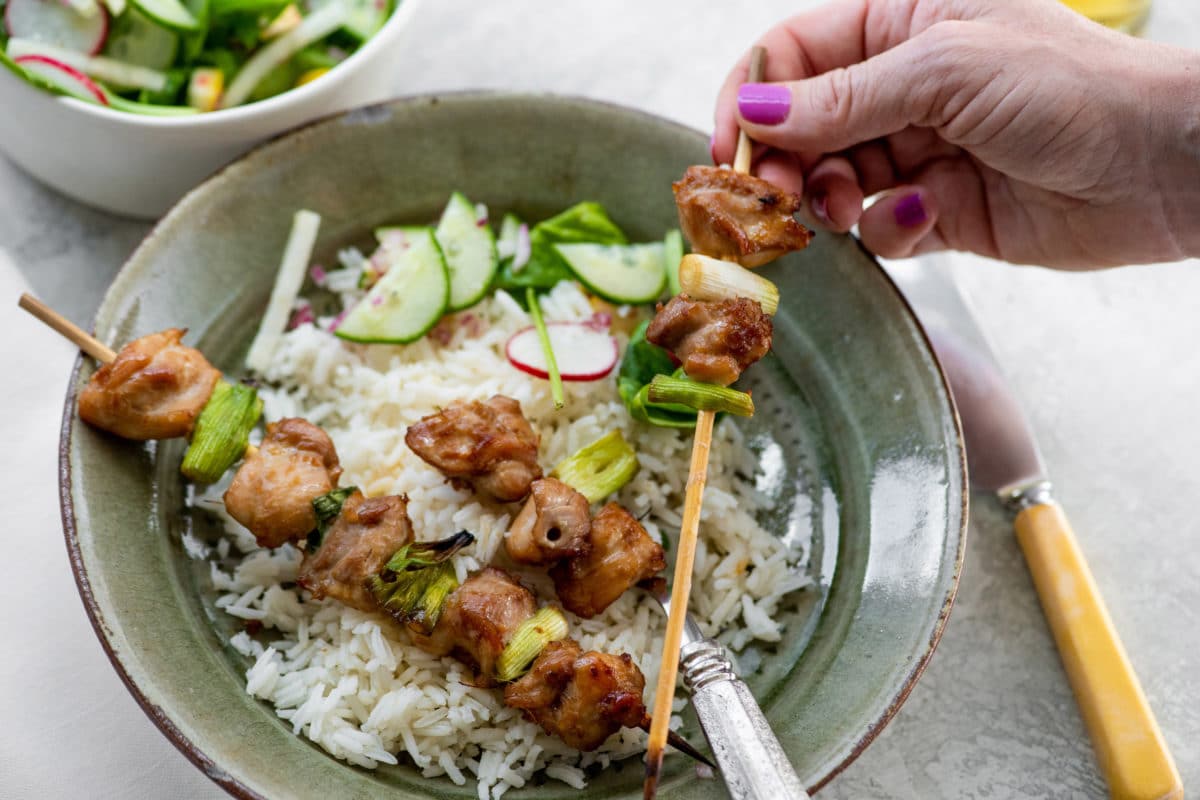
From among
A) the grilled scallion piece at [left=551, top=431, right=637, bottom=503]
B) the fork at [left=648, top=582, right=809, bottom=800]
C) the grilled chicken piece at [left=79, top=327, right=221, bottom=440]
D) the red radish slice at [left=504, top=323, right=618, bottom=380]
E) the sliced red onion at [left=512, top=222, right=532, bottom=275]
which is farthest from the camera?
the sliced red onion at [left=512, top=222, right=532, bottom=275]

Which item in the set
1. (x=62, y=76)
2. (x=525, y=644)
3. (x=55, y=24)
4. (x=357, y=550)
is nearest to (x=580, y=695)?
(x=525, y=644)

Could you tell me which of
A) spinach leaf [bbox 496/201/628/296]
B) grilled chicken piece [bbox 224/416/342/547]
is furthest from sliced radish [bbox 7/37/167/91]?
grilled chicken piece [bbox 224/416/342/547]

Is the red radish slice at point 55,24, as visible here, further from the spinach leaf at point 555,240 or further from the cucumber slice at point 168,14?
the spinach leaf at point 555,240

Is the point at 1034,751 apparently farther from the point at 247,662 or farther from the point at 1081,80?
the point at 247,662

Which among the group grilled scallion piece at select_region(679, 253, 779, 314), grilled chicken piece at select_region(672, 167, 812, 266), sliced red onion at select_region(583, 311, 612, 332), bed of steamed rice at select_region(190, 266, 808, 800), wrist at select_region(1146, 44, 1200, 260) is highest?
wrist at select_region(1146, 44, 1200, 260)

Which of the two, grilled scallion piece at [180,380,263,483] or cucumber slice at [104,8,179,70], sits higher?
cucumber slice at [104,8,179,70]

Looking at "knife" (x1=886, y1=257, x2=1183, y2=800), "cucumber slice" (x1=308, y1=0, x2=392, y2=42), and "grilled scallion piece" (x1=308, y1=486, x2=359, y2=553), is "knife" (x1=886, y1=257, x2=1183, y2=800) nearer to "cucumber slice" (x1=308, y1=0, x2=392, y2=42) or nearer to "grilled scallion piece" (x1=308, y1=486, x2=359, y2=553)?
"grilled scallion piece" (x1=308, y1=486, x2=359, y2=553)

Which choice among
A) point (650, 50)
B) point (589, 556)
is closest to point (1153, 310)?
point (650, 50)

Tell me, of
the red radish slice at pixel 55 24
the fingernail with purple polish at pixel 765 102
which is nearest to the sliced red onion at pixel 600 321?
the fingernail with purple polish at pixel 765 102

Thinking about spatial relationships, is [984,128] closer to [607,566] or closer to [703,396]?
[703,396]
